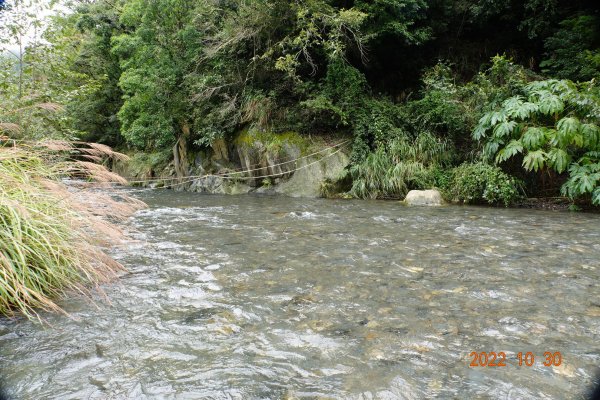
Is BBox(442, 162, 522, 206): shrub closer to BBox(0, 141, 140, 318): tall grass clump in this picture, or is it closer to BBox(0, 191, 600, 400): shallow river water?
BBox(0, 191, 600, 400): shallow river water

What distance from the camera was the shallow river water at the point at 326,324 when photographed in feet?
6.38

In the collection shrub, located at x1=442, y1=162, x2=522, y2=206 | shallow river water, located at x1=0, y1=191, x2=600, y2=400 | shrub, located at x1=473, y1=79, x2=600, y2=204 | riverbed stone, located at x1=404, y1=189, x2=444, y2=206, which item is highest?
shrub, located at x1=473, y1=79, x2=600, y2=204

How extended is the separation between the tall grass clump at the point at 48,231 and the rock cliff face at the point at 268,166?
540 cm

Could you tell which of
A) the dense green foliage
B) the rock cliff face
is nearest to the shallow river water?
the dense green foliage

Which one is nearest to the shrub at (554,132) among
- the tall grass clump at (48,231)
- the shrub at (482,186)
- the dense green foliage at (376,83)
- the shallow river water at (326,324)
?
the dense green foliage at (376,83)

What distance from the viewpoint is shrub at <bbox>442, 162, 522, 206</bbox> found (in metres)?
7.65

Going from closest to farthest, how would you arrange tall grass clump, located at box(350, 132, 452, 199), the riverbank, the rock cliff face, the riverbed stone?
the riverbank
the riverbed stone
tall grass clump, located at box(350, 132, 452, 199)
the rock cliff face

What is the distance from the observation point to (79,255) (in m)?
3.18

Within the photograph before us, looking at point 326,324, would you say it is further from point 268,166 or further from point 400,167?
point 268,166

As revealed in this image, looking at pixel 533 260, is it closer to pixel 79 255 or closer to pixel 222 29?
pixel 79 255

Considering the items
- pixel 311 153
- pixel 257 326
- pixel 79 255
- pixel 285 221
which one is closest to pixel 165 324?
pixel 257 326

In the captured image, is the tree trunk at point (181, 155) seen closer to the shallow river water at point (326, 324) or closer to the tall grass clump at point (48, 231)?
the shallow river water at point (326, 324)

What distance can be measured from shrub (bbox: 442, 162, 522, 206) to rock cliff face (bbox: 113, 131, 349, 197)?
2983 mm
